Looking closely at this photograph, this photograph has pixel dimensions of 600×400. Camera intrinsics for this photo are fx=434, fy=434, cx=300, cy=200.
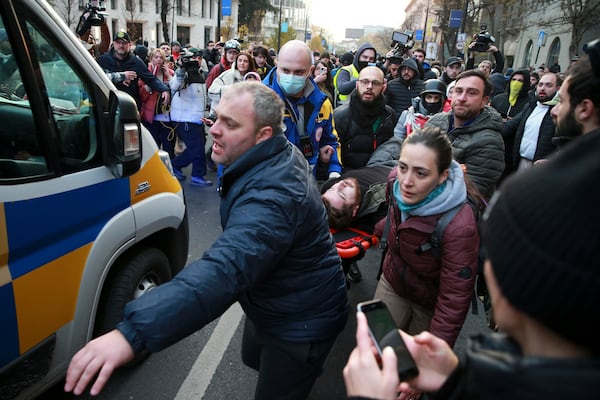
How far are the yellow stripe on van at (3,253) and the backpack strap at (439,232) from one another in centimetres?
178

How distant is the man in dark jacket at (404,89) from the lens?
6.44 m

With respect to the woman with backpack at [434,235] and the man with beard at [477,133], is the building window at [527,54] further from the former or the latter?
the woman with backpack at [434,235]

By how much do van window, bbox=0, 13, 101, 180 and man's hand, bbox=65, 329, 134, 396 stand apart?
86cm

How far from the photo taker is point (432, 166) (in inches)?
85.0

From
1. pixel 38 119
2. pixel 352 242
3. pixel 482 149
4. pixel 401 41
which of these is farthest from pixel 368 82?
pixel 401 41

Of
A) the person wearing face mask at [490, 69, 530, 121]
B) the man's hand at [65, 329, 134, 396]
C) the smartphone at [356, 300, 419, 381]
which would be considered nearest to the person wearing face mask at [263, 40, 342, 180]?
the smartphone at [356, 300, 419, 381]

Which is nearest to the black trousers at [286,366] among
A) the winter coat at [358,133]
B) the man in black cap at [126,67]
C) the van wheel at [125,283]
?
the van wheel at [125,283]

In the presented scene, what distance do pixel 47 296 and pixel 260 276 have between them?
1021 millimetres

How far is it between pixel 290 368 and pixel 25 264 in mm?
1155

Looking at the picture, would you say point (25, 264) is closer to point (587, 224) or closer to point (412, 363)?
point (412, 363)

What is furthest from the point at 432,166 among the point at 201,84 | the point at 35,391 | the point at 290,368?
the point at 201,84

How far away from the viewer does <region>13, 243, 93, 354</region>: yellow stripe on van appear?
1.74 metres

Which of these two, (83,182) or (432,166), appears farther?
(432,166)

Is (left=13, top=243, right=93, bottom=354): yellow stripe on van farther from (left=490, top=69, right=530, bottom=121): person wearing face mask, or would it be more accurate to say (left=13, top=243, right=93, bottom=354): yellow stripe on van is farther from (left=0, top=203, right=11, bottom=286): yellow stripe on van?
(left=490, top=69, right=530, bottom=121): person wearing face mask
